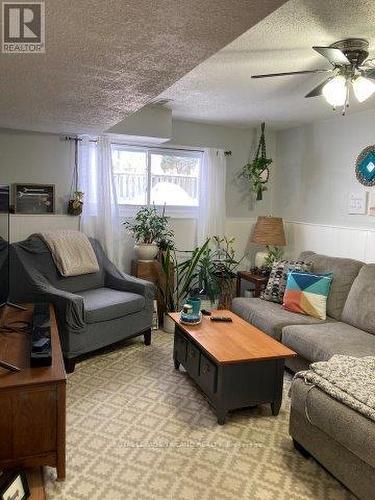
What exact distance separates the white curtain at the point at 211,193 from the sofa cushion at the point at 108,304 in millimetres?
1451

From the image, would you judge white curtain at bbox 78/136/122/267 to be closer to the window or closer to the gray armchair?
the window

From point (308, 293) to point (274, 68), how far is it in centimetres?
181

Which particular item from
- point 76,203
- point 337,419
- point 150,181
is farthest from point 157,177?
point 337,419

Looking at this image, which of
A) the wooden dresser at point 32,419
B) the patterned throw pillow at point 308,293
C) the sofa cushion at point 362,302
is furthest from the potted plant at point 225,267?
the wooden dresser at point 32,419

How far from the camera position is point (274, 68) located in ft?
8.65

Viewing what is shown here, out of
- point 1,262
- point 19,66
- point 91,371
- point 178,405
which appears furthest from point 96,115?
point 178,405

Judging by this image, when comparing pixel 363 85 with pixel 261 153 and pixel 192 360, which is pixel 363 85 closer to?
pixel 192 360

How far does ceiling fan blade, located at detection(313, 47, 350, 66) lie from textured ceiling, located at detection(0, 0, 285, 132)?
0.69 metres

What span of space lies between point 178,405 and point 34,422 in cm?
107

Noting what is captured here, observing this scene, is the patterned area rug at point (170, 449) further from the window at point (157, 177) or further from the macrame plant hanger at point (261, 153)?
the macrame plant hanger at point (261, 153)

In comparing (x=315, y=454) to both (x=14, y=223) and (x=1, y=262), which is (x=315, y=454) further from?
(x=14, y=223)

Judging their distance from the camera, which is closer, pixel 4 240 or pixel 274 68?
pixel 4 240

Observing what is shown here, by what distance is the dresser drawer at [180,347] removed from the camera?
2.99 m

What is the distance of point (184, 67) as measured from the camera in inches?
71.7
